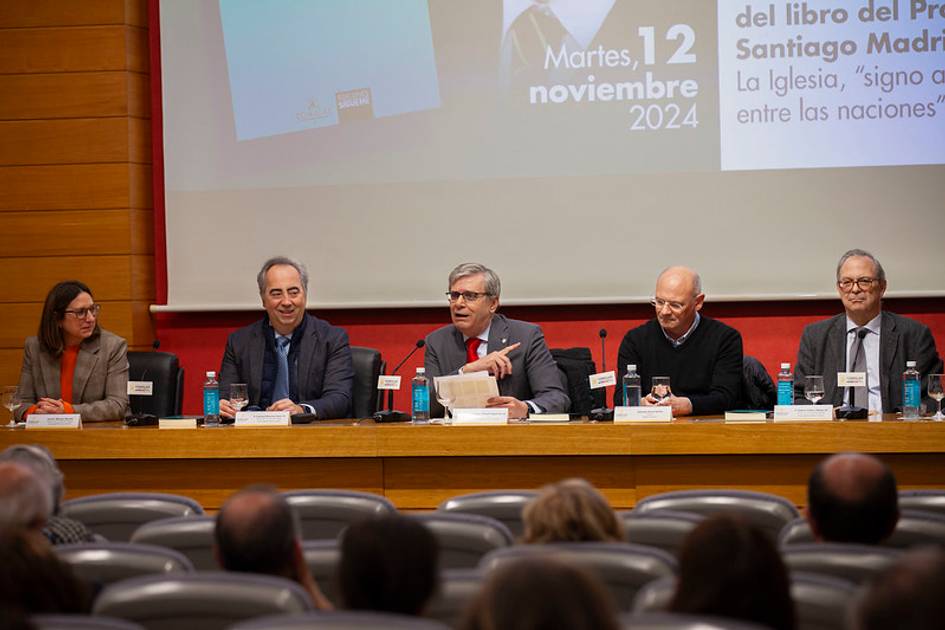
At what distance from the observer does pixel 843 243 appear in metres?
6.09

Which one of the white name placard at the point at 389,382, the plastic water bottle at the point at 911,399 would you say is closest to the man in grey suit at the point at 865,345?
the plastic water bottle at the point at 911,399

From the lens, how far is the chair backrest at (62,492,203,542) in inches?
124

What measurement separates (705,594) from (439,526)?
852mm

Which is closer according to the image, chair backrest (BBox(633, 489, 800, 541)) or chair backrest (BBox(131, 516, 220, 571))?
chair backrest (BBox(131, 516, 220, 571))

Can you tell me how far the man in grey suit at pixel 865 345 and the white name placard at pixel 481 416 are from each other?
144 cm

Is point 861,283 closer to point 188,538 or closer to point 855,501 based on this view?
point 855,501

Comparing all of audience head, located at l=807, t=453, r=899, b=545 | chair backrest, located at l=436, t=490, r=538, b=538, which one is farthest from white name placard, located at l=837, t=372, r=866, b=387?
audience head, located at l=807, t=453, r=899, b=545

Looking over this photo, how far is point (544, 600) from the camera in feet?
5.06

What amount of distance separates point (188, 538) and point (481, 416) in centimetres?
185

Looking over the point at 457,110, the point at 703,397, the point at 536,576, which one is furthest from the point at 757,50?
the point at 536,576

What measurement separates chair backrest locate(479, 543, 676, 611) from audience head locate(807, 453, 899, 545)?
451 millimetres

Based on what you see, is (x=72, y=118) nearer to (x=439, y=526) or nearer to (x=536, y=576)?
(x=439, y=526)

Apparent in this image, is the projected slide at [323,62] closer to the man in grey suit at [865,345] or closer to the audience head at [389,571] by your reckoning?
the man in grey suit at [865,345]

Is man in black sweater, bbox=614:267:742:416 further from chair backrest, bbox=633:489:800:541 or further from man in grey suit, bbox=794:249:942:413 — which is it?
chair backrest, bbox=633:489:800:541
